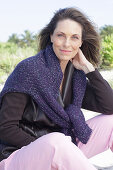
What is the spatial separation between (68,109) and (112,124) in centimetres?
39

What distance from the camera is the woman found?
1.78 m

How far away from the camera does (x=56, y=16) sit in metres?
2.42

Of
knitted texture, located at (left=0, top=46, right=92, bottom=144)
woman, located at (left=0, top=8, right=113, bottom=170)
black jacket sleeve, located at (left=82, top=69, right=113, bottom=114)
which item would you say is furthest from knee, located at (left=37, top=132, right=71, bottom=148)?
black jacket sleeve, located at (left=82, top=69, right=113, bottom=114)

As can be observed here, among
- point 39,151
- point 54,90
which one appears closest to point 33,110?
point 54,90

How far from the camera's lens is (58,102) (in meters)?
2.35

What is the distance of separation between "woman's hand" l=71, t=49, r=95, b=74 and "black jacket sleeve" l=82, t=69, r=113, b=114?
4 cm

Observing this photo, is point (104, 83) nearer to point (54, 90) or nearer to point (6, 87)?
point (54, 90)

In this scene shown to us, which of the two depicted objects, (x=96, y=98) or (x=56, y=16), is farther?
(x=96, y=98)

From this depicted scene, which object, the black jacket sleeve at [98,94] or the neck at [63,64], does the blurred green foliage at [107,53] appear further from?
the neck at [63,64]

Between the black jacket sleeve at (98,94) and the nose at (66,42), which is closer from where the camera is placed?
the nose at (66,42)

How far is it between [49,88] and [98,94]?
0.55m

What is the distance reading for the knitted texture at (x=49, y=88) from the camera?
2.13 metres

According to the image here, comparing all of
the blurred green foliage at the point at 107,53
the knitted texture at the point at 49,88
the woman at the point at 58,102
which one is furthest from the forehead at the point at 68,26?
the blurred green foliage at the point at 107,53

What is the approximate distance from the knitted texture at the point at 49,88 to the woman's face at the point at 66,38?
6cm
